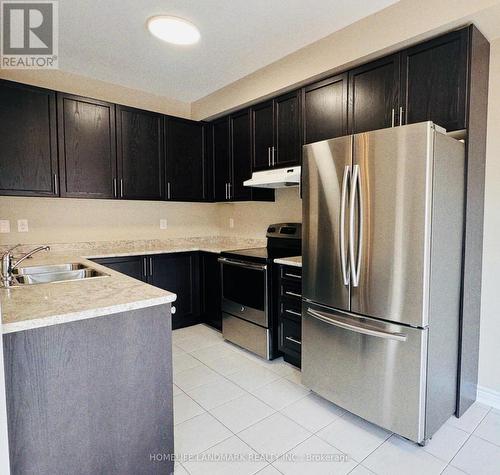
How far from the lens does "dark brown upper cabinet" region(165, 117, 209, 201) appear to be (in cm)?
369

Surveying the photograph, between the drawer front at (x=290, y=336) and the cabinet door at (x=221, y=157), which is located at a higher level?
the cabinet door at (x=221, y=157)

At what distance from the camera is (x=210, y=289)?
12.0 ft

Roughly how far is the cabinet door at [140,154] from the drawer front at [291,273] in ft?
5.68

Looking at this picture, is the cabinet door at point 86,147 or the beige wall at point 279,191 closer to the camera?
the beige wall at point 279,191

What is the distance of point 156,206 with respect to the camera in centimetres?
395

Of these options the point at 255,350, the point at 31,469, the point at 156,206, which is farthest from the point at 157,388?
the point at 156,206

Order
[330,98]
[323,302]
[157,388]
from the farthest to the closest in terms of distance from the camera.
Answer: [330,98] < [323,302] < [157,388]

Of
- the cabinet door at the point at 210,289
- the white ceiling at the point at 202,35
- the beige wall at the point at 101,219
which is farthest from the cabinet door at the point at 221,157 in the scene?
the cabinet door at the point at 210,289

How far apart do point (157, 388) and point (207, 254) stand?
2231 mm

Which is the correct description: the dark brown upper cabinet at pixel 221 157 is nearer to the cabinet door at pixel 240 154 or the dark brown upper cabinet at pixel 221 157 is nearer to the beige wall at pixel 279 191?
the cabinet door at pixel 240 154

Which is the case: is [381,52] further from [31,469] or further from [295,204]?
[31,469]

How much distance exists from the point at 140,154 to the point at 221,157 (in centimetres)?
89

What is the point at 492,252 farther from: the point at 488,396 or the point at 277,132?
the point at 277,132

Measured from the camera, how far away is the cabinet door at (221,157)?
3.70 m
